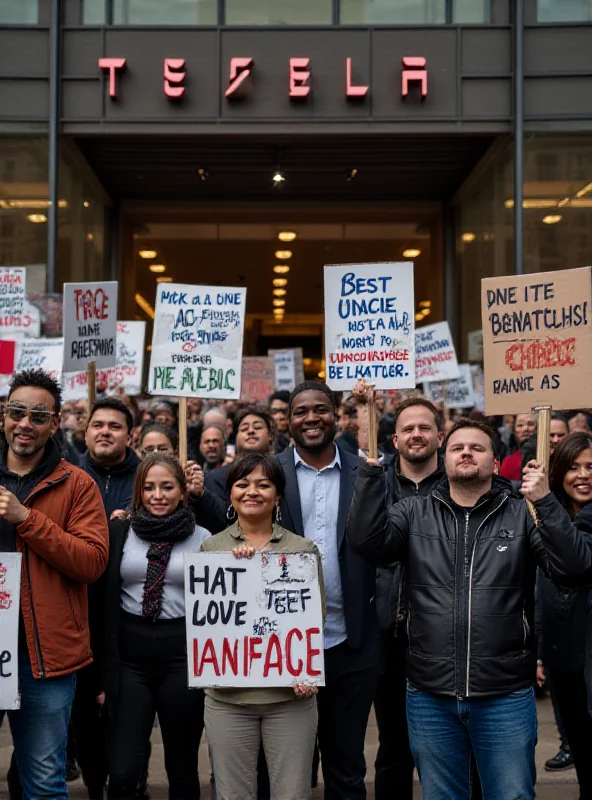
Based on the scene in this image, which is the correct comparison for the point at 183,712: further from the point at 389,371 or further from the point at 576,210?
the point at 576,210

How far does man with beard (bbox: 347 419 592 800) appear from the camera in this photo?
401 centimetres

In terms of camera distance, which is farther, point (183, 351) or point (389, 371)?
point (183, 351)

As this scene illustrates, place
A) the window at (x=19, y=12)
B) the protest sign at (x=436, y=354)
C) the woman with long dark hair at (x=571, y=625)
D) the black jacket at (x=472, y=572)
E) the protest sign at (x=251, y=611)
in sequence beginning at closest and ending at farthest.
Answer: the black jacket at (x=472, y=572) → the protest sign at (x=251, y=611) → the woman with long dark hair at (x=571, y=625) → the protest sign at (x=436, y=354) → the window at (x=19, y=12)

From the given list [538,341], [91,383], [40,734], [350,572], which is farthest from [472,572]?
[91,383]

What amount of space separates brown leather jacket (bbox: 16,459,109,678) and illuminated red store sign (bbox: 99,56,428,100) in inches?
440

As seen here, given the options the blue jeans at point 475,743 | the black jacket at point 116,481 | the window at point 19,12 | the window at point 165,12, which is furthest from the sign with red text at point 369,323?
the window at point 19,12

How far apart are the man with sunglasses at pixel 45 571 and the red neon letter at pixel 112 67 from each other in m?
11.1

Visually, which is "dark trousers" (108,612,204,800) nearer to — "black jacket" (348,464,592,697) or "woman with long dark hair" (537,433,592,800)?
"black jacket" (348,464,592,697)

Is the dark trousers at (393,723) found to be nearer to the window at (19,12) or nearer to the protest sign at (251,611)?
the protest sign at (251,611)

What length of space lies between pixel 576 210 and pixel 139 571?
1144 centimetres

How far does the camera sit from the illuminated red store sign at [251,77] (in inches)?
574

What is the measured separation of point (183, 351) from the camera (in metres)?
6.61

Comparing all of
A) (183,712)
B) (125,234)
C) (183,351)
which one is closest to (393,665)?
(183,712)

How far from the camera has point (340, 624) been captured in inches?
191
